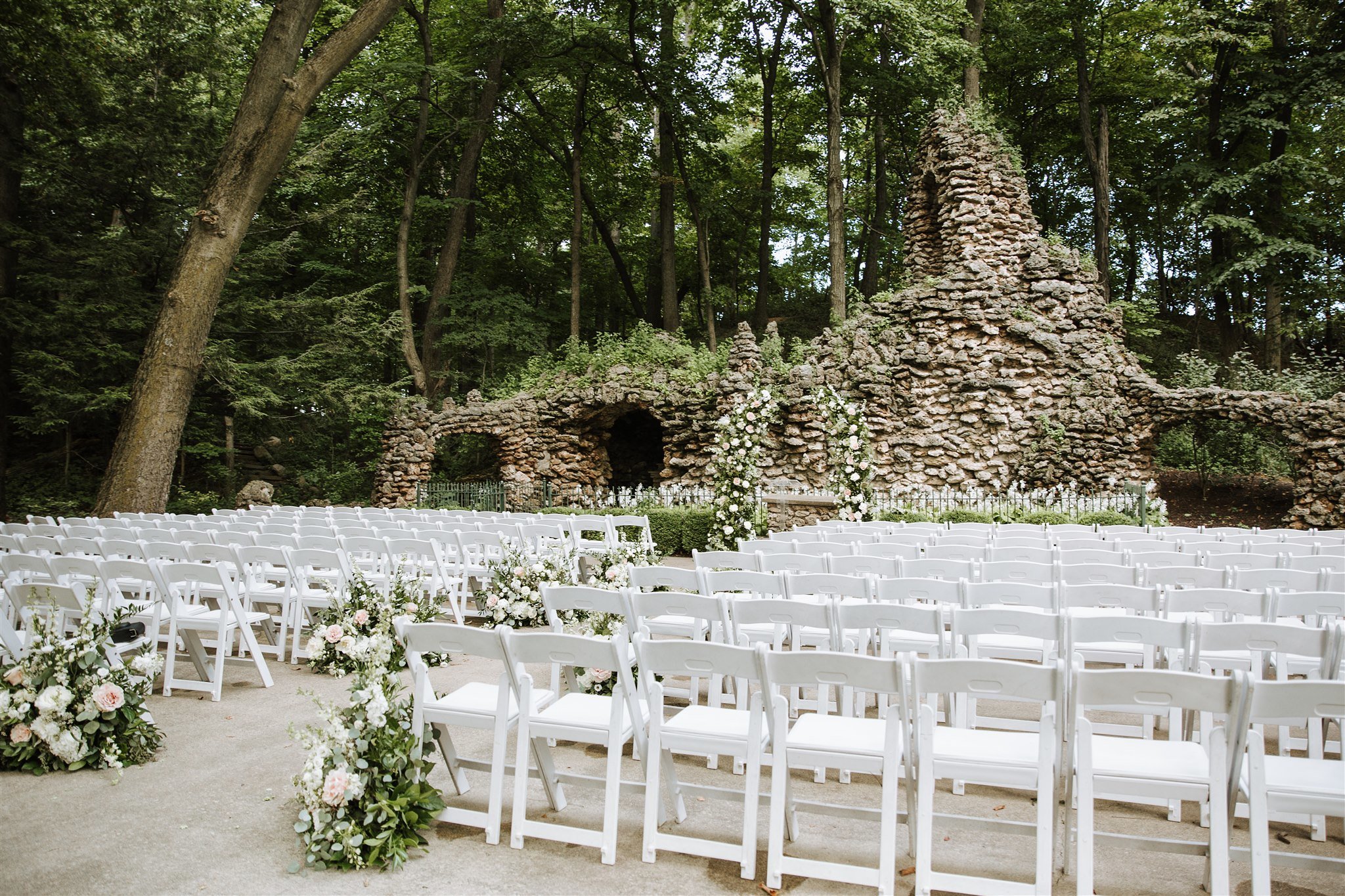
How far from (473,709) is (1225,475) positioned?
20.9m

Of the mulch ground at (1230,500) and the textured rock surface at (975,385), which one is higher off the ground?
the textured rock surface at (975,385)

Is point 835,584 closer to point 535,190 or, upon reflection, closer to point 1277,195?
point 1277,195

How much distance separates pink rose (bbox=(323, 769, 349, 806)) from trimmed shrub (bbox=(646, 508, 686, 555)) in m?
10.2

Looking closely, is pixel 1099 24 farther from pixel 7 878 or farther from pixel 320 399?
pixel 7 878

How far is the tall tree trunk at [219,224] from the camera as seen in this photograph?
10.6 metres

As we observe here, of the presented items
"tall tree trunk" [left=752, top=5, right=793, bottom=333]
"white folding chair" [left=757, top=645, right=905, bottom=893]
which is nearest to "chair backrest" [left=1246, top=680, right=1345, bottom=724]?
"white folding chair" [left=757, top=645, right=905, bottom=893]

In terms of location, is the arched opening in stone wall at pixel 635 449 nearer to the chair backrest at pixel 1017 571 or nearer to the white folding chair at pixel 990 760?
the chair backrest at pixel 1017 571

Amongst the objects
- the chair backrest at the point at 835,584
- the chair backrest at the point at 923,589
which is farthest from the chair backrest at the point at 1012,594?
the chair backrest at the point at 835,584

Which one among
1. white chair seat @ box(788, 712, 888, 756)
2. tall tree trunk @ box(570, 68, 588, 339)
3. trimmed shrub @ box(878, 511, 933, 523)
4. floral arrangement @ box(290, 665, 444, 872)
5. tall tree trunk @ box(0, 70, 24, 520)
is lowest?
floral arrangement @ box(290, 665, 444, 872)

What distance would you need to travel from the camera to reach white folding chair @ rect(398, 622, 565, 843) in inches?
136

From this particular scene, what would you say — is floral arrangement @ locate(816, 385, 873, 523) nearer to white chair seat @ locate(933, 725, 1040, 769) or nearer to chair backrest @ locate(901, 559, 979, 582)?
chair backrest @ locate(901, 559, 979, 582)

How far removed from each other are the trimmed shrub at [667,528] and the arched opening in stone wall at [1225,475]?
379 inches

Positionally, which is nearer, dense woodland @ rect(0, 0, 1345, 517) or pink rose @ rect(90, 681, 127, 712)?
pink rose @ rect(90, 681, 127, 712)

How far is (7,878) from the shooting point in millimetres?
3139
